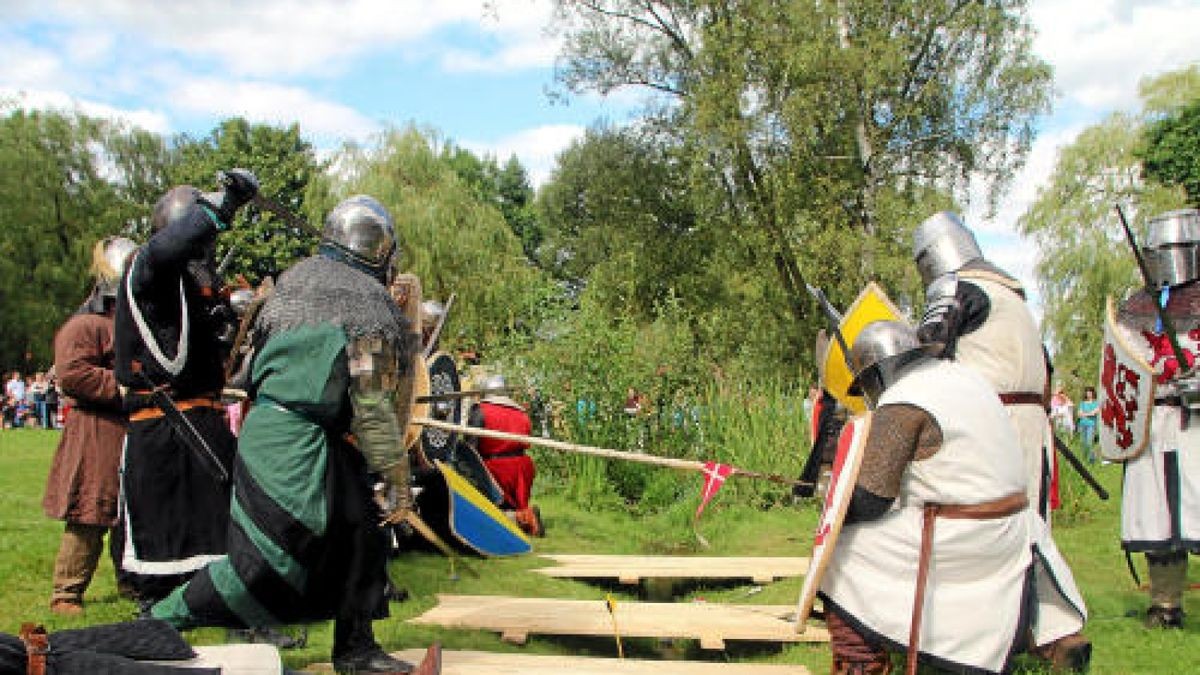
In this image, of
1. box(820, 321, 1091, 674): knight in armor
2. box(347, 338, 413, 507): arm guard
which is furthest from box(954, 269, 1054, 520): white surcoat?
box(347, 338, 413, 507): arm guard

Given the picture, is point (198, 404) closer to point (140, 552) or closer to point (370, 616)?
point (140, 552)

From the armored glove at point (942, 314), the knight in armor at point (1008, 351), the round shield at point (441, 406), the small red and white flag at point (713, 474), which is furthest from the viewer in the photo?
the round shield at point (441, 406)

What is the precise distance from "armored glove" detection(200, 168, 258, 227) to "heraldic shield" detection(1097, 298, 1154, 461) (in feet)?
13.3

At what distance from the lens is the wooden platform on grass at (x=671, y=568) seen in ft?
21.8

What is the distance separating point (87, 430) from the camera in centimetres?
511

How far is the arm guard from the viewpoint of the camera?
348 cm

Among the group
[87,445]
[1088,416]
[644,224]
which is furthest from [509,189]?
[87,445]

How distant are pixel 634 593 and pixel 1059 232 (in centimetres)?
2005

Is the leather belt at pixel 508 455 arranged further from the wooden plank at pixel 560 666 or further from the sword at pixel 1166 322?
the sword at pixel 1166 322

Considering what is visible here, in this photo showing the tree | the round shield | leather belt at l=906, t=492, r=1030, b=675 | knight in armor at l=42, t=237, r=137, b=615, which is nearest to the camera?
leather belt at l=906, t=492, r=1030, b=675

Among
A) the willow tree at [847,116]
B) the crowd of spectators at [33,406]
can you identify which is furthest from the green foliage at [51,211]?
→ the willow tree at [847,116]

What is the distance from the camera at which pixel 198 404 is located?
4.43 m

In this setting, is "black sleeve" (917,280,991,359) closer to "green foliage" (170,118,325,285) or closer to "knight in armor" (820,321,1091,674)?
"knight in armor" (820,321,1091,674)

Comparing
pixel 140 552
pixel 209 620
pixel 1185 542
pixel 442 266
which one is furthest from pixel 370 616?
pixel 442 266
